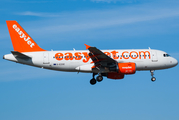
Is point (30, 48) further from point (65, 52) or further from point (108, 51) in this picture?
point (108, 51)

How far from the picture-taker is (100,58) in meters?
55.7

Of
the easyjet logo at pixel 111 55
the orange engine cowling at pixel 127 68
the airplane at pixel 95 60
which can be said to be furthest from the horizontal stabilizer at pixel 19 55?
the orange engine cowling at pixel 127 68

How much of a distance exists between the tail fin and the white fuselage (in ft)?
5.66

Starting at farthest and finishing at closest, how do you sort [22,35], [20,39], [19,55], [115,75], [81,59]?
[22,35] → [20,39] → [115,75] → [81,59] → [19,55]

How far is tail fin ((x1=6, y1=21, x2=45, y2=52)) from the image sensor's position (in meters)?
59.9

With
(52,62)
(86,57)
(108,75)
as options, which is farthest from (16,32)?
(108,75)

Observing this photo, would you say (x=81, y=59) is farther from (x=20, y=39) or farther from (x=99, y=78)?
(x=20, y=39)

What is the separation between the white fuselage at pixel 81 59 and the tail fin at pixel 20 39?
1.73 metres

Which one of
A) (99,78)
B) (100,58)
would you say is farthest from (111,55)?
(99,78)

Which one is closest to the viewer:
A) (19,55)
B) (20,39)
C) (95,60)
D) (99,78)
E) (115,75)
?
(95,60)

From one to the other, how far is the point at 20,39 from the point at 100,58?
50.0 ft

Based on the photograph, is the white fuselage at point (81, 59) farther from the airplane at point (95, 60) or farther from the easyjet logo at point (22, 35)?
the easyjet logo at point (22, 35)

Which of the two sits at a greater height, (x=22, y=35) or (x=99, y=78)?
(x=22, y=35)

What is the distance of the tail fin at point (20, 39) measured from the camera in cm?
5994
